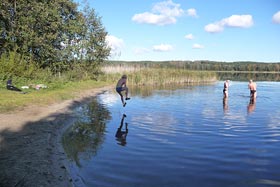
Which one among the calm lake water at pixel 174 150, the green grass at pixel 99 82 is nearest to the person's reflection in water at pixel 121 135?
the calm lake water at pixel 174 150

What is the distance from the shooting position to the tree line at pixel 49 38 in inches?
1129

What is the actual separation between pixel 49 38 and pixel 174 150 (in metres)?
24.7

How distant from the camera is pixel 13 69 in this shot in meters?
24.8

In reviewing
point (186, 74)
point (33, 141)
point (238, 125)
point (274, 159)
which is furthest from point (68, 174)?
point (186, 74)

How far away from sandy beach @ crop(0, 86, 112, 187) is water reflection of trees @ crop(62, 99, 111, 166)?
30 cm

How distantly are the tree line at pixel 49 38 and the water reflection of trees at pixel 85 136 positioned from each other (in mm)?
11243

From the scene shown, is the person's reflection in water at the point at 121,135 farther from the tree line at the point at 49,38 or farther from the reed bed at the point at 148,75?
the reed bed at the point at 148,75

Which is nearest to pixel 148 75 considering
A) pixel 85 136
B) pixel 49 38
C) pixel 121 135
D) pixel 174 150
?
pixel 49 38

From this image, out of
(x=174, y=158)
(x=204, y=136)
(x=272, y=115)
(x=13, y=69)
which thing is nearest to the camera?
(x=174, y=158)

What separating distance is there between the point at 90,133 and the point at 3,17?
21814 millimetres

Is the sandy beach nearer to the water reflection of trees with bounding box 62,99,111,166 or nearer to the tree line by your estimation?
the water reflection of trees with bounding box 62,99,111,166

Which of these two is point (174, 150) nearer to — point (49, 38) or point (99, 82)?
point (49, 38)

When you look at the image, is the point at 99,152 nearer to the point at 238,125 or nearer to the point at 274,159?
the point at 274,159

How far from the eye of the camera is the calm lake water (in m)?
7.06
